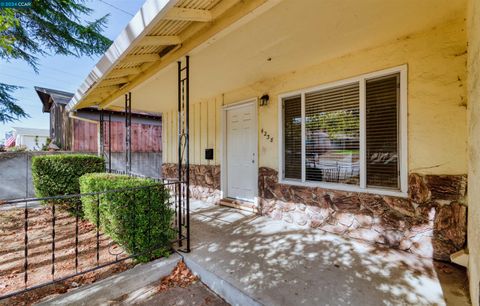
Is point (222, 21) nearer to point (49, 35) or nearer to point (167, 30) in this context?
point (167, 30)

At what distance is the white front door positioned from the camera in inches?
178

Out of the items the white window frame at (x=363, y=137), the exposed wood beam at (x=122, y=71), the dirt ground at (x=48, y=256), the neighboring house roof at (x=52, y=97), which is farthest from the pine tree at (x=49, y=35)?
the white window frame at (x=363, y=137)

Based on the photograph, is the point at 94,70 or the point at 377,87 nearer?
the point at 377,87

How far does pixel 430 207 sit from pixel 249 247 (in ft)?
7.16

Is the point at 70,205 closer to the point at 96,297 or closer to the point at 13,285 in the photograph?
the point at 13,285

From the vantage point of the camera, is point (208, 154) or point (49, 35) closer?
point (208, 154)

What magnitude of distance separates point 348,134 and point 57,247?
4431 millimetres

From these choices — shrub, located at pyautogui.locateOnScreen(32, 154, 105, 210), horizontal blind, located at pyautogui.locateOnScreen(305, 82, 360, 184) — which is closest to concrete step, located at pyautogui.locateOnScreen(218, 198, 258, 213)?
horizontal blind, located at pyautogui.locateOnScreen(305, 82, 360, 184)

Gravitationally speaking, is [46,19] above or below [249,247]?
above

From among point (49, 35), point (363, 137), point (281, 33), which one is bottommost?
point (363, 137)

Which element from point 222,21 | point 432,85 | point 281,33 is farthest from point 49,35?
point 432,85

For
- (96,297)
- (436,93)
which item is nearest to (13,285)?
(96,297)

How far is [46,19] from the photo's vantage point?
7129 mm

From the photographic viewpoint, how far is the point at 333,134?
11.1 feet
